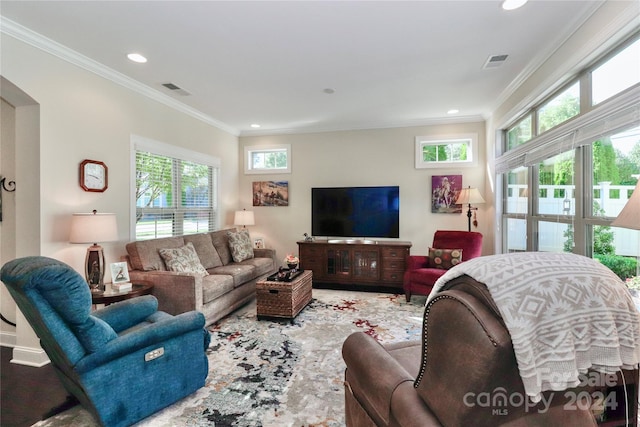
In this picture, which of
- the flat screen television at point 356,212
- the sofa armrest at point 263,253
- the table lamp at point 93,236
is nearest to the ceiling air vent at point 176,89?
the table lamp at point 93,236

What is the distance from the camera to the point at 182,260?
3.42 m

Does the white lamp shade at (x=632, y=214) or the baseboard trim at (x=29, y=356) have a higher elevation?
the white lamp shade at (x=632, y=214)

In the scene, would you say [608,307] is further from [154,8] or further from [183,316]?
[154,8]

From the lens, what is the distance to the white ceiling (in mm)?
2160

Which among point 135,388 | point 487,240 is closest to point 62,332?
point 135,388

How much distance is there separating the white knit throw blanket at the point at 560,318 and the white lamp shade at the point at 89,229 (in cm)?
296

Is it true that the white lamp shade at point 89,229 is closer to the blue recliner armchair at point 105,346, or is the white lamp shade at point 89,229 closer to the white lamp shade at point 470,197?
the blue recliner armchair at point 105,346

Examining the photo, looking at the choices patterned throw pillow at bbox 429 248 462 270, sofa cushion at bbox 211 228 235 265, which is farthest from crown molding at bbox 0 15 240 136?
patterned throw pillow at bbox 429 248 462 270

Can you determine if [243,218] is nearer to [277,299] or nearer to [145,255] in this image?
[145,255]

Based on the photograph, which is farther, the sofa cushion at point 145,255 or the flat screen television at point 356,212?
the flat screen television at point 356,212

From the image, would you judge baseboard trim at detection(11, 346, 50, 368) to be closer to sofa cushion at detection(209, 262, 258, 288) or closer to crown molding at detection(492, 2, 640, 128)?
sofa cushion at detection(209, 262, 258, 288)

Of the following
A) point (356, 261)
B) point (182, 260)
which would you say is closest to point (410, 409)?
point (182, 260)

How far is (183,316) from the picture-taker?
2.00m

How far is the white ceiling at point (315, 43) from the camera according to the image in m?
2.16
